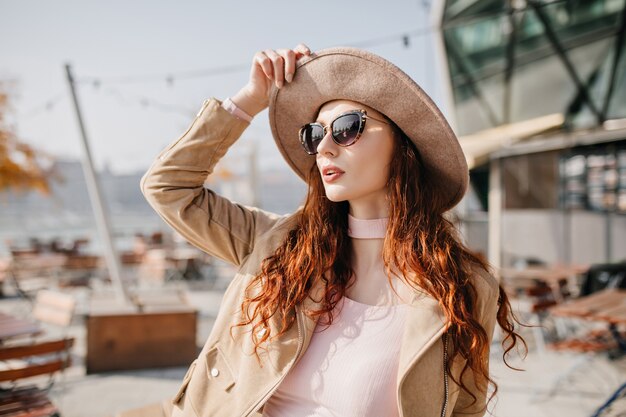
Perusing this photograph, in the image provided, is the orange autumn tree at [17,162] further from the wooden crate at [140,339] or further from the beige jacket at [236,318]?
the beige jacket at [236,318]

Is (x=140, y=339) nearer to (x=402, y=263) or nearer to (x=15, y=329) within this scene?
(x=15, y=329)

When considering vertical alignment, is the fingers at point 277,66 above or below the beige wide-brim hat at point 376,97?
above

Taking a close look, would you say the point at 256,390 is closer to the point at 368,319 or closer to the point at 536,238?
the point at 368,319

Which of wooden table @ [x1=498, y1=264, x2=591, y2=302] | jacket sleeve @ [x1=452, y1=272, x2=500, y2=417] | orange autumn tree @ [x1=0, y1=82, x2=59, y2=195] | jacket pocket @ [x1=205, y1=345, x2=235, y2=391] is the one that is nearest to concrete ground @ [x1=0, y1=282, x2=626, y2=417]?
wooden table @ [x1=498, y1=264, x2=591, y2=302]

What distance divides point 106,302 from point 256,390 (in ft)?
17.0

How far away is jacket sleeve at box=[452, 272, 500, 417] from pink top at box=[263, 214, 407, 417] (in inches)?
10.1

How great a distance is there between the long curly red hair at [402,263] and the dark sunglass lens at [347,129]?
0.20 metres

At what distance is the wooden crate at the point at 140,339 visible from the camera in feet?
18.0

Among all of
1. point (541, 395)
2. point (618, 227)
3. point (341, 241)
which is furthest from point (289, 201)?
point (341, 241)

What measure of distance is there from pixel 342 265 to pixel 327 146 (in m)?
0.43

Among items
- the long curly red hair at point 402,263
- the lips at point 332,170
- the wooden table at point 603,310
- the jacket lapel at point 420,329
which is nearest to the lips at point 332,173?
the lips at point 332,170

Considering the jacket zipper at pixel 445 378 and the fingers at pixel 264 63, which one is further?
the fingers at pixel 264 63

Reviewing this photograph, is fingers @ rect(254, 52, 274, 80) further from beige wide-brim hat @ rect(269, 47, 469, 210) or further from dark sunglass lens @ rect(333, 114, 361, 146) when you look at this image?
dark sunglass lens @ rect(333, 114, 361, 146)

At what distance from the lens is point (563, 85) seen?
12820mm
